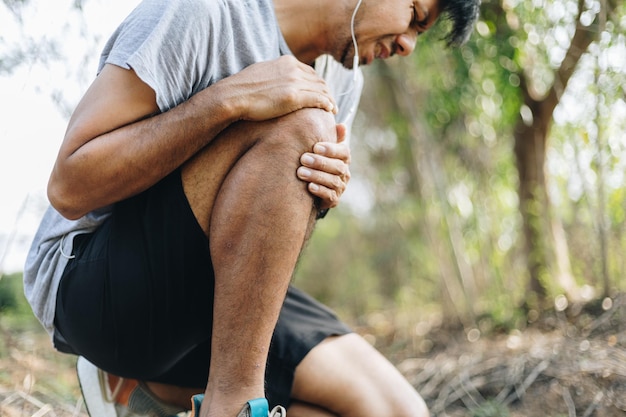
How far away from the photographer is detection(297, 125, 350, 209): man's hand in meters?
1.18

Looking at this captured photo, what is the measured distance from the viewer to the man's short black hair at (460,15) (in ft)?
5.92

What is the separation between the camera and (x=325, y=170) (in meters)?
1.19

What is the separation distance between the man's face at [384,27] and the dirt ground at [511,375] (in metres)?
1.14

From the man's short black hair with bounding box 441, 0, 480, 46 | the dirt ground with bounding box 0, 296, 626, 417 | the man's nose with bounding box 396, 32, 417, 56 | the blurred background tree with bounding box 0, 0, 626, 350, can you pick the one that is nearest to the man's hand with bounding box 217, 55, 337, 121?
the man's nose with bounding box 396, 32, 417, 56

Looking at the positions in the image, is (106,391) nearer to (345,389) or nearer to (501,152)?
(345,389)

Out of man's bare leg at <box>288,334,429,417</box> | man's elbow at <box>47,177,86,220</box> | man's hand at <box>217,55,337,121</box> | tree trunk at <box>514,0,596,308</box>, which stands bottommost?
tree trunk at <box>514,0,596,308</box>

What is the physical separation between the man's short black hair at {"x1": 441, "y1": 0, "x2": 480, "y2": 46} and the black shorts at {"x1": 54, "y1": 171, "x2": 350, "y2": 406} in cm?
98

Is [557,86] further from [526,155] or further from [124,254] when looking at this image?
[124,254]

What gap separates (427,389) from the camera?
2344mm

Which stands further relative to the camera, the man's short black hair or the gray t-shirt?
the man's short black hair

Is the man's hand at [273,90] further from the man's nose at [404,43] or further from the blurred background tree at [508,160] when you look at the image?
the blurred background tree at [508,160]

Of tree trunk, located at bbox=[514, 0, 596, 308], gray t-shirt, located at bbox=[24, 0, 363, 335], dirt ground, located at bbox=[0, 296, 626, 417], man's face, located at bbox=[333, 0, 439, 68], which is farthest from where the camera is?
tree trunk, located at bbox=[514, 0, 596, 308]

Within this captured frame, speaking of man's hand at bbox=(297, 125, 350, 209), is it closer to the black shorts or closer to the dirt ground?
the black shorts

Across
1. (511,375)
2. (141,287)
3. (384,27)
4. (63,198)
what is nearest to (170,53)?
(63,198)
